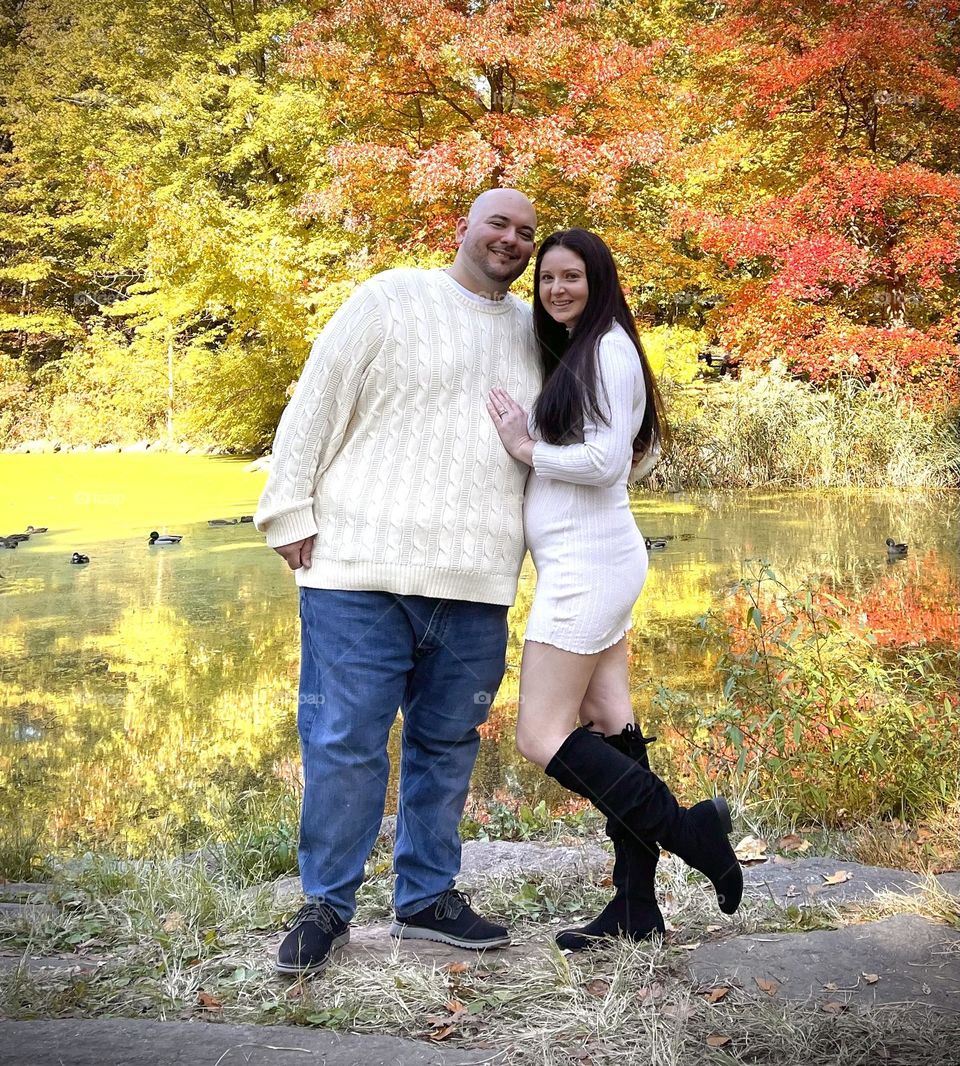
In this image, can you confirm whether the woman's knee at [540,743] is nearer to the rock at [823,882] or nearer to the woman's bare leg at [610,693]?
the woman's bare leg at [610,693]

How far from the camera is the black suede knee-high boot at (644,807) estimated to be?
172cm

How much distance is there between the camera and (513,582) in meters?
1.87

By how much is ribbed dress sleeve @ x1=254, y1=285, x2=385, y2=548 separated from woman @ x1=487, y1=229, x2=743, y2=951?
0.73ft

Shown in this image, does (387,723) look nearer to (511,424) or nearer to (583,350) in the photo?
(511,424)

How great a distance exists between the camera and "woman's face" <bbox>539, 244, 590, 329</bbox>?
1767 millimetres

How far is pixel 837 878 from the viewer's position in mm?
2105

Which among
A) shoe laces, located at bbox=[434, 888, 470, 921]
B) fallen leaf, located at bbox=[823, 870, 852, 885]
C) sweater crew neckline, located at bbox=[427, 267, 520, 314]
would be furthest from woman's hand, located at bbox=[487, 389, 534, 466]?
fallen leaf, located at bbox=[823, 870, 852, 885]

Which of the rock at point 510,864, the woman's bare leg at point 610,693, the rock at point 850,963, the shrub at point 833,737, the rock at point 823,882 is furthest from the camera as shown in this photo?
the shrub at point 833,737

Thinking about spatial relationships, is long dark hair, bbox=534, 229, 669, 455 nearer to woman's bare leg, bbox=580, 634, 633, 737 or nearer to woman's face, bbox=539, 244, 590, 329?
woman's face, bbox=539, 244, 590, 329

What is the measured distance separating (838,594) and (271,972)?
3.82 m

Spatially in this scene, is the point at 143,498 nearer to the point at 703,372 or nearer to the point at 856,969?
the point at 703,372

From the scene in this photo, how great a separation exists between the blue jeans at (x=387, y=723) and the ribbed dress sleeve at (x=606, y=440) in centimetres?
28

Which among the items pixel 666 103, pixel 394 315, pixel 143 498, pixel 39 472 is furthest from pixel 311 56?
pixel 394 315

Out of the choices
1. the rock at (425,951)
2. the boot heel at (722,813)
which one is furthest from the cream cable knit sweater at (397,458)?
the rock at (425,951)
